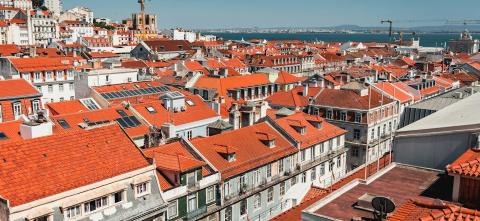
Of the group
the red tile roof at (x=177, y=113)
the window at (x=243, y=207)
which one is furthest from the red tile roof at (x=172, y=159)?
the red tile roof at (x=177, y=113)

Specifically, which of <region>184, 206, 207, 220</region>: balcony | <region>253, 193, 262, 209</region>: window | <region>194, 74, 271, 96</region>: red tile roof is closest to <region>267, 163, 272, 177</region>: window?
<region>253, 193, 262, 209</region>: window

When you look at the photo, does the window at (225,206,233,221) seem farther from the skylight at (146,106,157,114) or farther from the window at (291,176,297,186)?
the skylight at (146,106,157,114)

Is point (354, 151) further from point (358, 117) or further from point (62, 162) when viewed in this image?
point (62, 162)

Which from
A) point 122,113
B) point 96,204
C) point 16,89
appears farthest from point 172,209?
point 16,89

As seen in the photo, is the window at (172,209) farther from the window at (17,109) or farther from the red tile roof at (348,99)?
the red tile roof at (348,99)

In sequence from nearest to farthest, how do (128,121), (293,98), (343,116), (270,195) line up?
(270,195), (128,121), (343,116), (293,98)

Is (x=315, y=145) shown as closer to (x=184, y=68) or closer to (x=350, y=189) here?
(x=350, y=189)
